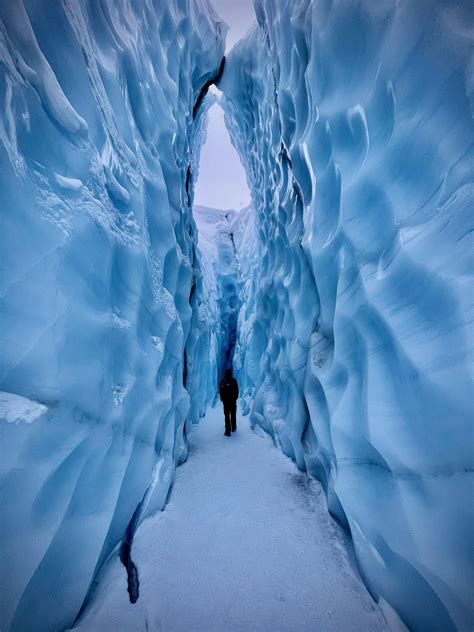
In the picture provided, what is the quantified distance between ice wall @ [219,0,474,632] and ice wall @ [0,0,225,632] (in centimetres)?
149

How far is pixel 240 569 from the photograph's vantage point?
5.31 ft

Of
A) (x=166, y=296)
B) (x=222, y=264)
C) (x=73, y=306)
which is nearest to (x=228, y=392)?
(x=166, y=296)

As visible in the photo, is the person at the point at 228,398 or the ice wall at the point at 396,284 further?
the person at the point at 228,398

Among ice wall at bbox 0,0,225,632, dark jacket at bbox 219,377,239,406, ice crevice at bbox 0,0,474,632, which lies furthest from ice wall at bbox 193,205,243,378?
ice wall at bbox 0,0,225,632

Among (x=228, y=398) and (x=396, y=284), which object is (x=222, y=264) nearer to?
(x=228, y=398)

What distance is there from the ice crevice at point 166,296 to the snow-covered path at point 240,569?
0.31 ft

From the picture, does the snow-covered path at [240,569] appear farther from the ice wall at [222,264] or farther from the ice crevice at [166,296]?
the ice wall at [222,264]

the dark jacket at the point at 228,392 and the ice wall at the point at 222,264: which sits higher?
the ice wall at the point at 222,264

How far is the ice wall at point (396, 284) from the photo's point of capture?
1.10 metres

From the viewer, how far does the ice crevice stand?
1.09m

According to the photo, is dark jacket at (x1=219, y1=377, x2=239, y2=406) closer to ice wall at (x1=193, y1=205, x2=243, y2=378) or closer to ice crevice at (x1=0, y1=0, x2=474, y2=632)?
ice crevice at (x1=0, y1=0, x2=474, y2=632)

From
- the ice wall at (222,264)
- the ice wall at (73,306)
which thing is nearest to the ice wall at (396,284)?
the ice wall at (73,306)

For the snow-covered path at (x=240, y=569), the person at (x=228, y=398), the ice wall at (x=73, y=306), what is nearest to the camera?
the ice wall at (x=73, y=306)

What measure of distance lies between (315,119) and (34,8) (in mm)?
1994
